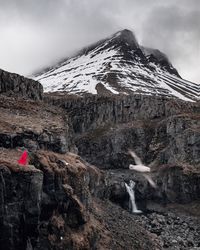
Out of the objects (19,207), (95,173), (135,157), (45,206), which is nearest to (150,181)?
(135,157)

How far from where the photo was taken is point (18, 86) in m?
63.0

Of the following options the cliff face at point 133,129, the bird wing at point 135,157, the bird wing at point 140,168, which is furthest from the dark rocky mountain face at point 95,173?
the bird wing at point 140,168

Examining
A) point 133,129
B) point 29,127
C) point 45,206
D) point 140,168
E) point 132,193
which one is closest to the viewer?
point 45,206

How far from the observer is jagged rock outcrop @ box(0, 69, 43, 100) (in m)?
60.2

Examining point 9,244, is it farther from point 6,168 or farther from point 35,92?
point 35,92

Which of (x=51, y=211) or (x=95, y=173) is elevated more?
(x=95, y=173)

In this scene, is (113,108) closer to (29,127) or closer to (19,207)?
(29,127)

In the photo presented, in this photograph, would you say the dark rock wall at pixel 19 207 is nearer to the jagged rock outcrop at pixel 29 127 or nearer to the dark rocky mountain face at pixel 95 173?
the dark rocky mountain face at pixel 95 173

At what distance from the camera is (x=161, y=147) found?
99.5m

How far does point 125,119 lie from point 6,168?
83.6 meters

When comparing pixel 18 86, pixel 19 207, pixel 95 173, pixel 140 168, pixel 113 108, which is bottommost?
pixel 19 207

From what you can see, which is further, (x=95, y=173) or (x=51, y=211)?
(x=95, y=173)

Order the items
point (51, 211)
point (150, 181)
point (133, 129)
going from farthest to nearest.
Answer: point (133, 129), point (150, 181), point (51, 211)

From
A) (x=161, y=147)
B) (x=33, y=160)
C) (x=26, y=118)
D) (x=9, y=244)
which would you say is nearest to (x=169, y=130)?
(x=161, y=147)
